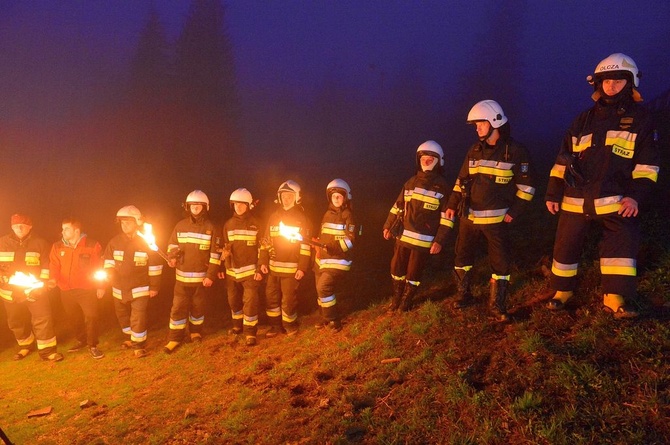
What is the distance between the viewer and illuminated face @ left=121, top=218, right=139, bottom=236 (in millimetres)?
7812

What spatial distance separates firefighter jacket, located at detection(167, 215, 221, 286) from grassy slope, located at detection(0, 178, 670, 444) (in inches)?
55.1

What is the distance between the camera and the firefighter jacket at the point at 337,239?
709 centimetres

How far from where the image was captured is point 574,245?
4.84m

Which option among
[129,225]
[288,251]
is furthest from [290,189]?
[129,225]

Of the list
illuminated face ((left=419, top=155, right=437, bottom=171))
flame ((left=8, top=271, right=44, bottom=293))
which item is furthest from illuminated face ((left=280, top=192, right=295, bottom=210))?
flame ((left=8, top=271, right=44, bottom=293))

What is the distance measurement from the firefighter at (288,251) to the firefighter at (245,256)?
274mm

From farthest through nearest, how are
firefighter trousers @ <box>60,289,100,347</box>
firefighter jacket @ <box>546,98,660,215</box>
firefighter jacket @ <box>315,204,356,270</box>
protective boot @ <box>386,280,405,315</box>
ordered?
firefighter trousers @ <box>60,289,100,347</box>
firefighter jacket @ <box>315,204,356,270</box>
protective boot @ <box>386,280,405,315</box>
firefighter jacket @ <box>546,98,660,215</box>

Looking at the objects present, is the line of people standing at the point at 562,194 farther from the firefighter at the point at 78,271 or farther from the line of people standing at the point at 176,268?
the firefighter at the point at 78,271

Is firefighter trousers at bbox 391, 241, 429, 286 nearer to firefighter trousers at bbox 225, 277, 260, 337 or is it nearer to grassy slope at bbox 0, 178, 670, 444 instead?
grassy slope at bbox 0, 178, 670, 444

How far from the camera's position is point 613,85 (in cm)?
436

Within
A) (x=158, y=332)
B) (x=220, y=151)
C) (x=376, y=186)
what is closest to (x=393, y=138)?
(x=376, y=186)

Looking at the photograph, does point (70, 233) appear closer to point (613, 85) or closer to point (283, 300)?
point (283, 300)

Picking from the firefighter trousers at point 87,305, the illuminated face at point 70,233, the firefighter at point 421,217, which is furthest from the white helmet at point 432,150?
the firefighter trousers at point 87,305

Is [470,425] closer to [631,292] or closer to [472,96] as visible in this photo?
[631,292]
